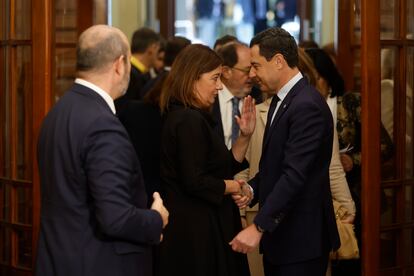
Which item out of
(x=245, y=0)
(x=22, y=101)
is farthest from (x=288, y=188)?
(x=245, y=0)

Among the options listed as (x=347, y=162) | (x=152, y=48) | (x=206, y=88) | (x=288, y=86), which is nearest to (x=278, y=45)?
(x=288, y=86)

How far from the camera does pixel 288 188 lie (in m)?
3.22

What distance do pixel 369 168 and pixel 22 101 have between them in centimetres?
192

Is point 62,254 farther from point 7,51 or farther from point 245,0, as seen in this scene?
point 245,0

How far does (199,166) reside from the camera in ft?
12.0

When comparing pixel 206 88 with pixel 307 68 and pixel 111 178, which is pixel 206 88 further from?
pixel 111 178

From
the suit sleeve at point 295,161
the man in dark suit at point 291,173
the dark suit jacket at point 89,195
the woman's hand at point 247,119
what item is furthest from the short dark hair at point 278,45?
the dark suit jacket at point 89,195

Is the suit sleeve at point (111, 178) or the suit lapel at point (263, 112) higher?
the suit lapel at point (263, 112)

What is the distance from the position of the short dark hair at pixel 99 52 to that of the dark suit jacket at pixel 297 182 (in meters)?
0.93

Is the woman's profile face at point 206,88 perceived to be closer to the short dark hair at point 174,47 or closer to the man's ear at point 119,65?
the man's ear at point 119,65

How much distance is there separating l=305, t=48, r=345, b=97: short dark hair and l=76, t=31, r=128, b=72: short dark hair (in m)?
2.32

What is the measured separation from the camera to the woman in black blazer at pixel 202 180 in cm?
368

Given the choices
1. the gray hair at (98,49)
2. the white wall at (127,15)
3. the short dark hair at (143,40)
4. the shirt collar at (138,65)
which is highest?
the white wall at (127,15)

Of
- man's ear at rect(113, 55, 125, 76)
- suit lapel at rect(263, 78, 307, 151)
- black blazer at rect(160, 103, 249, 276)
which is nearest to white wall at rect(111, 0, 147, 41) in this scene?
black blazer at rect(160, 103, 249, 276)
